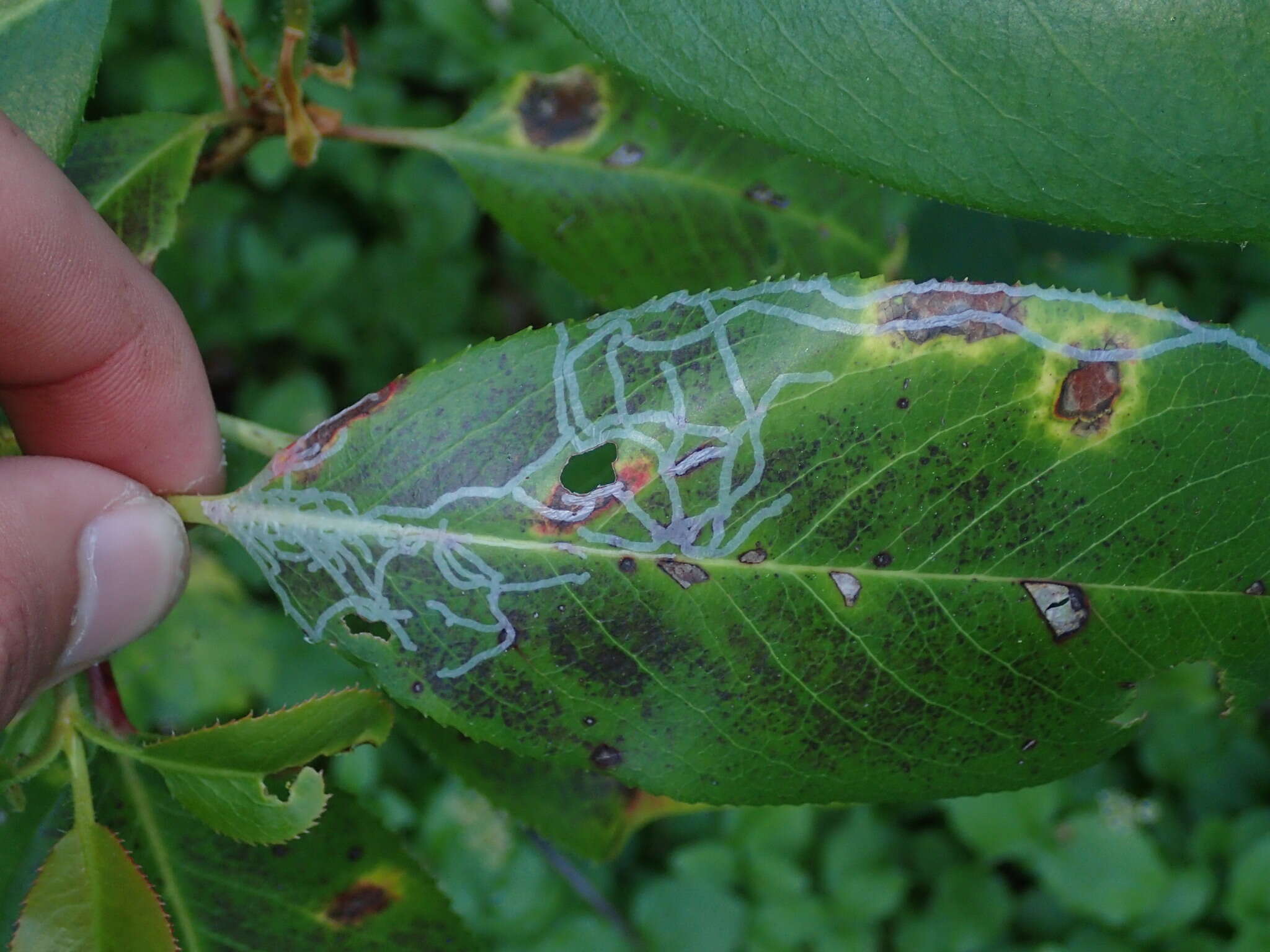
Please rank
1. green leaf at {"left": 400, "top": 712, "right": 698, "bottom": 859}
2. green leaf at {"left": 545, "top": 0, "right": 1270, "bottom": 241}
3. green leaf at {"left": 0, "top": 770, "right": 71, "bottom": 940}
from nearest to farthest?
green leaf at {"left": 545, "top": 0, "right": 1270, "bottom": 241}, green leaf at {"left": 0, "top": 770, "right": 71, "bottom": 940}, green leaf at {"left": 400, "top": 712, "right": 698, "bottom": 859}

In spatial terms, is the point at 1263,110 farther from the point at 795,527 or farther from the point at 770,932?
the point at 770,932

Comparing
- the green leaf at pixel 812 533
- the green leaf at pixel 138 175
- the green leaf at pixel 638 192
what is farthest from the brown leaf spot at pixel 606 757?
the green leaf at pixel 138 175

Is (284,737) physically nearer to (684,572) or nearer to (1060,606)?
(684,572)

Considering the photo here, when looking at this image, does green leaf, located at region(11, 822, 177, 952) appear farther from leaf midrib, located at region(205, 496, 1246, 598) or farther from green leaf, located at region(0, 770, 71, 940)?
leaf midrib, located at region(205, 496, 1246, 598)

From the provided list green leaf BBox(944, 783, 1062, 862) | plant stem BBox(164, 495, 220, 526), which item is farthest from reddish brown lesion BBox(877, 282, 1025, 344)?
green leaf BBox(944, 783, 1062, 862)

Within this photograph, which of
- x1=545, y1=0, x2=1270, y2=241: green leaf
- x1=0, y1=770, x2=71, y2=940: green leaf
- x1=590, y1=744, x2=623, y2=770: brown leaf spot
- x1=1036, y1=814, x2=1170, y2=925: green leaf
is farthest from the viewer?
x1=1036, y1=814, x2=1170, y2=925: green leaf

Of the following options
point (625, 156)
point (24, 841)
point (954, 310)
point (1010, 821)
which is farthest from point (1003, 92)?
point (1010, 821)
